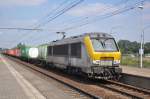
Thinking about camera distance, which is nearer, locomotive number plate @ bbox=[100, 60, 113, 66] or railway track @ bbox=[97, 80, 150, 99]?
railway track @ bbox=[97, 80, 150, 99]

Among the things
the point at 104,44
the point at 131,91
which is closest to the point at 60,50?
the point at 104,44

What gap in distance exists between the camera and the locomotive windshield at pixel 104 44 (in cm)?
2060

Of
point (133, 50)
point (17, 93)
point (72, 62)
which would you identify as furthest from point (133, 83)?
point (133, 50)

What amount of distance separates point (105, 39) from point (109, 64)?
1.63 metres

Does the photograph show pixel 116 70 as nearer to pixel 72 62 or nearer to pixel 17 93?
pixel 72 62

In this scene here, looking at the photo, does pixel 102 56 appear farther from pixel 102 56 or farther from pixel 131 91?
pixel 131 91

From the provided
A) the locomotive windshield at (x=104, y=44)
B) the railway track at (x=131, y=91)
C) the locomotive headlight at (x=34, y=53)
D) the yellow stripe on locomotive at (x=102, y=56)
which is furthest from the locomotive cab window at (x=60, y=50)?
the locomotive headlight at (x=34, y=53)

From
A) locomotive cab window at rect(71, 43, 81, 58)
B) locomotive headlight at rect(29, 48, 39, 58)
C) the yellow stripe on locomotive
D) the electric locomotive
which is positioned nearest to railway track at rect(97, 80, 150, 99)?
the electric locomotive

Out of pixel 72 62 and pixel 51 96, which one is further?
pixel 72 62

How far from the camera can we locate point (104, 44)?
2083 cm

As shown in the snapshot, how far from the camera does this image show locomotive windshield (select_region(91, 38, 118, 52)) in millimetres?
20605

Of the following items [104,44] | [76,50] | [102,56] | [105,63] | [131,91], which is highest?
[104,44]

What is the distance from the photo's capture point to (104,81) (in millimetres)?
21797

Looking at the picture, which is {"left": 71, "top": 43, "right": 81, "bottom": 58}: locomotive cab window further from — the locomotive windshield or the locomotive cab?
the locomotive windshield
